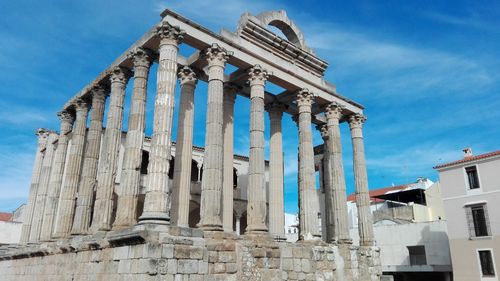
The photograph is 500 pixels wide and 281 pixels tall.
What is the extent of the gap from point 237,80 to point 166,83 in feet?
17.1

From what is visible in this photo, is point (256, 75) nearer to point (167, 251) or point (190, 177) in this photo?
point (190, 177)

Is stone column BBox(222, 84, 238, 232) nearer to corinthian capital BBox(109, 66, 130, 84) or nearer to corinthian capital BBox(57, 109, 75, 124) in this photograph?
corinthian capital BBox(109, 66, 130, 84)

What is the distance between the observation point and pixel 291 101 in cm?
2152

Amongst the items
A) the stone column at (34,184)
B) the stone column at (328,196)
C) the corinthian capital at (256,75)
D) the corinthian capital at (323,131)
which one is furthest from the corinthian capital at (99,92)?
the corinthian capital at (323,131)

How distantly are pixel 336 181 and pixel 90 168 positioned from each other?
446 inches

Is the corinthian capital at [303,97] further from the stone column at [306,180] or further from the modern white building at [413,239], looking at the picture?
the modern white building at [413,239]

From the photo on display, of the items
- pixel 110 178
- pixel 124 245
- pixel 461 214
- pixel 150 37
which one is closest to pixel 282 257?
pixel 124 245

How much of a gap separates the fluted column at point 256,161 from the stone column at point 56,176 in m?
9.64

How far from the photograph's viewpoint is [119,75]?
17.7 metres

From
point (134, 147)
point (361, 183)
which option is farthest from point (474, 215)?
point (134, 147)

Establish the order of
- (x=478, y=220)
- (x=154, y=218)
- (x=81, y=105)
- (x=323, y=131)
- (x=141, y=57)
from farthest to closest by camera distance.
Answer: (x=478, y=220), (x=323, y=131), (x=81, y=105), (x=141, y=57), (x=154, y=218)

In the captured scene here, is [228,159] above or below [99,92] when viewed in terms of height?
below

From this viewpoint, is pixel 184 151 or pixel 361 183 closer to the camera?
pixel 184 151

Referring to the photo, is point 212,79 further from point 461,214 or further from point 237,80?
point 461,214
